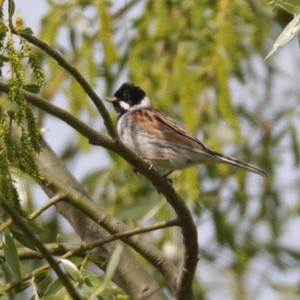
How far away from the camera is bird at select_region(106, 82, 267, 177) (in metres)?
4.49

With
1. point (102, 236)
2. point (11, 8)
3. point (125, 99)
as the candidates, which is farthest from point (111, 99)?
point (11, 8)

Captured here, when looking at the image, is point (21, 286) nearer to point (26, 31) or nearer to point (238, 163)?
point (26, 31)

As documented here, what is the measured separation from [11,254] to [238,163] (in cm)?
163

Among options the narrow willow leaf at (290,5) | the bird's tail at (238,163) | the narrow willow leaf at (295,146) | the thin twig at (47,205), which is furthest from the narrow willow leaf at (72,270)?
the narrow willow leaf at (295,146)

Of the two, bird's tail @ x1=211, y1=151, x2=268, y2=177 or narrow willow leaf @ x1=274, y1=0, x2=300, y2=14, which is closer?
narrow willow leaf @ x1=274, y1=0, x2=300, y2=14

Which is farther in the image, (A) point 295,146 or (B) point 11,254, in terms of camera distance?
(A) point 295,146

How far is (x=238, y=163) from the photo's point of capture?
163 inches

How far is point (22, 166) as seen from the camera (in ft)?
8.03

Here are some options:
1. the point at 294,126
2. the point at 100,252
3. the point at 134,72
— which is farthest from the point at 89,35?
the point at 100,252

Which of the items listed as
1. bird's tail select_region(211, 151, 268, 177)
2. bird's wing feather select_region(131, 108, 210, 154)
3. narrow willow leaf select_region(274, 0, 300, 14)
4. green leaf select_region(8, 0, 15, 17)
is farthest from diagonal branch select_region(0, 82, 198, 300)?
bird's wing feather select_region(131, 108, 210, 154)

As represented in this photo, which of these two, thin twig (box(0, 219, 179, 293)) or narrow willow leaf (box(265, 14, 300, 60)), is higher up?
narrow willow leaf (box(265, 14, 300, 60))

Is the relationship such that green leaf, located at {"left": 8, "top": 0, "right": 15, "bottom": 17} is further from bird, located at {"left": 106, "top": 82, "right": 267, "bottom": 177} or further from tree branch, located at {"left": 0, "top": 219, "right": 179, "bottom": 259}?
bird, located at {"left": 106, "top": 82, "right": 267, "bottom": 177}

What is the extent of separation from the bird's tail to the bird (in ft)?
0.29

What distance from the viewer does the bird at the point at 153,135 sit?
4.49 meters
